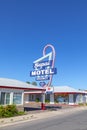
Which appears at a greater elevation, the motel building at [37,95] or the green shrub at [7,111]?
the motel building at [37,95]

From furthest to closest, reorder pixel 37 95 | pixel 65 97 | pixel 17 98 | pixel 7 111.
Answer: pixel 37 95 < pixel 65 97 < pixel 17 98 < pixel 7 111

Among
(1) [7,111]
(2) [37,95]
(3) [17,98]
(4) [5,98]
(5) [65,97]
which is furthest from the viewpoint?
(2) [37,95]

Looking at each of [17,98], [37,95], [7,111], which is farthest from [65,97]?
[7,111]

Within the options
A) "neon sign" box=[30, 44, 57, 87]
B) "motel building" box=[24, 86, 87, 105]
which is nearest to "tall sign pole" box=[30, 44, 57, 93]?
"neon sign" box=[30, 44, 57, 87]

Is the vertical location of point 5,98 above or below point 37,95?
above

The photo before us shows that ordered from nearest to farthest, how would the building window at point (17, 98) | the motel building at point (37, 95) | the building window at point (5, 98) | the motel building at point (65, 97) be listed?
the building window at point (5, 98) → the motel building at point (37, 95) → the building window at point (17, 98) → the motel building at point (65, 97)

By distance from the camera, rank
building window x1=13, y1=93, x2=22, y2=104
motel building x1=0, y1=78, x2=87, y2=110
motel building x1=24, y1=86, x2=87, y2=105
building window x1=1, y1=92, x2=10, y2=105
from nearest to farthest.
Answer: building window x1=1, y1=92, x2=10, y2=105
motel building x1=0, y1=78, x2=87, y2=110
building window x1=13, y1=93, x2=22, y2=104
motel building x1=24, y1=86, x2=87, y2=105

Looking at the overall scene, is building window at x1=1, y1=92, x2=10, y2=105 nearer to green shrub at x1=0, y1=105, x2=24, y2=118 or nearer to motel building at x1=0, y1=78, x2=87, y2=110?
motel building at x1=0, y1=78, x2=87, y2=110

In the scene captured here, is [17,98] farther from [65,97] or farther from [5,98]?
[65,97]

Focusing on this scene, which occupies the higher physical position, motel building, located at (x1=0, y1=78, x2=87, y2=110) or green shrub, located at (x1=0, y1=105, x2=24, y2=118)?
motel building, located at (x1=0, y1=78, x2=87, y2=110)

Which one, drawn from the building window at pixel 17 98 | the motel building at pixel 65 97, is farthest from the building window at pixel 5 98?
the motel building at pixel 65 97

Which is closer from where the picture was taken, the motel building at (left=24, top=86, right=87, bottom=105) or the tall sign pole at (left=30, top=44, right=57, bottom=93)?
the tall sign pole at (left=30, top=44, right=57, bottom=93)

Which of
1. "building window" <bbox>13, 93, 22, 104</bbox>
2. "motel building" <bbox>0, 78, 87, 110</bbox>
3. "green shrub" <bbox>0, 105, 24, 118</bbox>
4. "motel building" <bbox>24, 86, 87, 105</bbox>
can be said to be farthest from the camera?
"motel building" <bbox>24, 86, 87, 105</bbox>

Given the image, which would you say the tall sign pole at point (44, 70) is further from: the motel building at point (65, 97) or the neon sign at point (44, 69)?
the motel building at point (65, 97)
